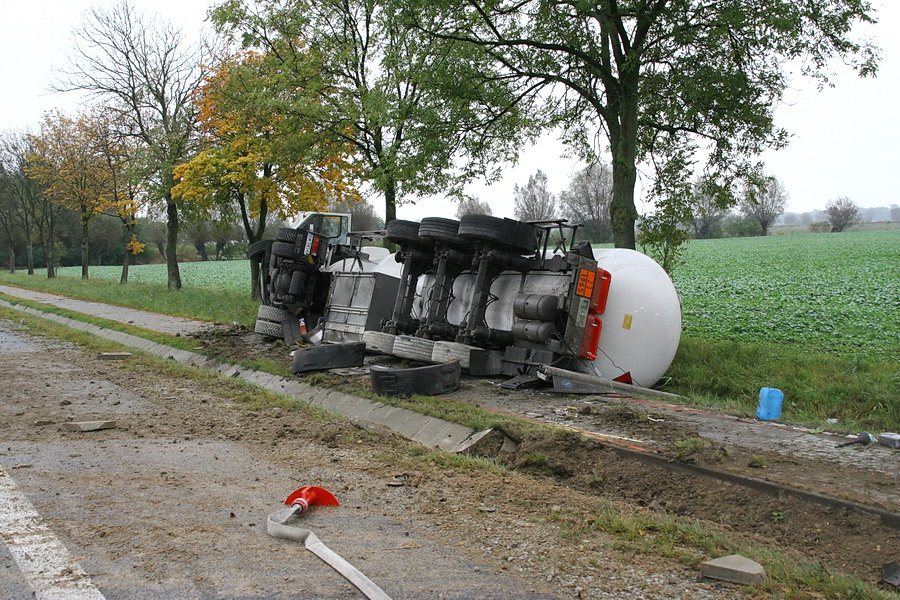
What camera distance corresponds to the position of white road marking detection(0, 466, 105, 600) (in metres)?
3.55

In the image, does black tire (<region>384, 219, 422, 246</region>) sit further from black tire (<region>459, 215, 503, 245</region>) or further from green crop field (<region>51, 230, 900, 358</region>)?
green crop field (<region>51, 230, 900, 358</region>)

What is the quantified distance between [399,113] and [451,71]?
1572 millimetres

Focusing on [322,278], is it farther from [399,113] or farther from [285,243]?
[399,113]

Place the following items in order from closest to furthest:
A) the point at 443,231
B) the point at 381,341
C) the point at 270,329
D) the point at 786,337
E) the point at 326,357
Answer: the point at 443,231 < the point at 381,341 < the point at 326,357 < the point at 786,337 < the point at 270,329

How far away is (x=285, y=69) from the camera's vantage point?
1973 centimetres

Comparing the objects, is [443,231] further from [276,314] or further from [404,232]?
[276,314]

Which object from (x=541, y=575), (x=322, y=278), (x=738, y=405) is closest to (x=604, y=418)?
(x=738, y=405)

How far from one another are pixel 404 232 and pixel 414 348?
6.80 feet

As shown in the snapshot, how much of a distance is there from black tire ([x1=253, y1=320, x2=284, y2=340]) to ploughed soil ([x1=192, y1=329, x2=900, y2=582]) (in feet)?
25.8

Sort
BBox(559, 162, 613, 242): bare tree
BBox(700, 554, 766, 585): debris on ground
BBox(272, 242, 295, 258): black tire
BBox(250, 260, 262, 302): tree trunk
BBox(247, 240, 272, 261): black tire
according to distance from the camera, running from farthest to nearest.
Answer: BBox(559, 162, 613, 242): bare tree < BBox(250, 260, 262, 302): tree trunk < BBox(247, 240, 272, 261): black tire < BBox(272, 242, 295, 258): black tire < BBox(700, 554, 766, 585): debris on ground

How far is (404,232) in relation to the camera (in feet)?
38.5

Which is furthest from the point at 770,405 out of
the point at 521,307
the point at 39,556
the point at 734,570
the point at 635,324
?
the point at 39,556

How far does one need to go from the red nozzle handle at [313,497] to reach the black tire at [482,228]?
561cm

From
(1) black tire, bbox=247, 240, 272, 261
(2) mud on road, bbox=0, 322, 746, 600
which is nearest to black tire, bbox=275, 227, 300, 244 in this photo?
(1) black tire, bbox=247, 240, 272, 261
